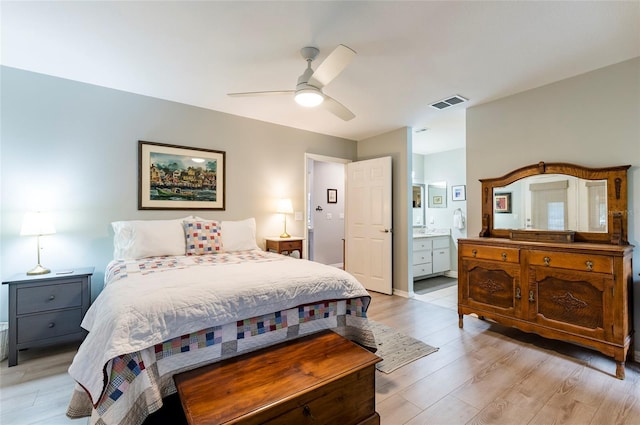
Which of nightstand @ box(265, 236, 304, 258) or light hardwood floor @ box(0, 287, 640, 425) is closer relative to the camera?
light hardwood floor @ box(0, 287, 640, 425)

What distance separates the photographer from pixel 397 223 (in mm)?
4332

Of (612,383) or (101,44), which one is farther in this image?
(101,44)

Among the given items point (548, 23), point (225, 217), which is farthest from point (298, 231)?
point (548, 23)

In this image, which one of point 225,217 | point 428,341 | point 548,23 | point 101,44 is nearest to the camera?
point 548,23

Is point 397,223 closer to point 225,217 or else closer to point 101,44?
point 225,217

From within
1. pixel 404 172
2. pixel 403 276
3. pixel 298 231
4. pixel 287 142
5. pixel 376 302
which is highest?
pixel 287 142

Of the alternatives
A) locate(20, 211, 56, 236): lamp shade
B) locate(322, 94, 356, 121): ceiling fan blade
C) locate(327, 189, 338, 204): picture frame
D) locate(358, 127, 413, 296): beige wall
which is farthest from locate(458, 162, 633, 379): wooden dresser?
locate(20, 211, 56, 236): lamp shade

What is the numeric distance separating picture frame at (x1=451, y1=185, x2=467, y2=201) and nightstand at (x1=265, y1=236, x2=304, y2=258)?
3279mm

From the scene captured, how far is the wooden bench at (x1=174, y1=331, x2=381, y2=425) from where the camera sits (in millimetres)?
1212

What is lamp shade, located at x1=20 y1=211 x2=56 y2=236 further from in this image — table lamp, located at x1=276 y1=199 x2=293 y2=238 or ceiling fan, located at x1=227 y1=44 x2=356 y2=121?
table lamp, located at x1=276 y1=199 x2=293 y2=238

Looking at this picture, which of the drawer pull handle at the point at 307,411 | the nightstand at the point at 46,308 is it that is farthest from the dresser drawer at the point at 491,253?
the nightstand at the point at 46,308

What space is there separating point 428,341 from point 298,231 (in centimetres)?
229

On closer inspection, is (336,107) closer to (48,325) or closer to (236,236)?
(236,236)

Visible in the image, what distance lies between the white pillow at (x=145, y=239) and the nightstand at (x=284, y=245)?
117 cm
